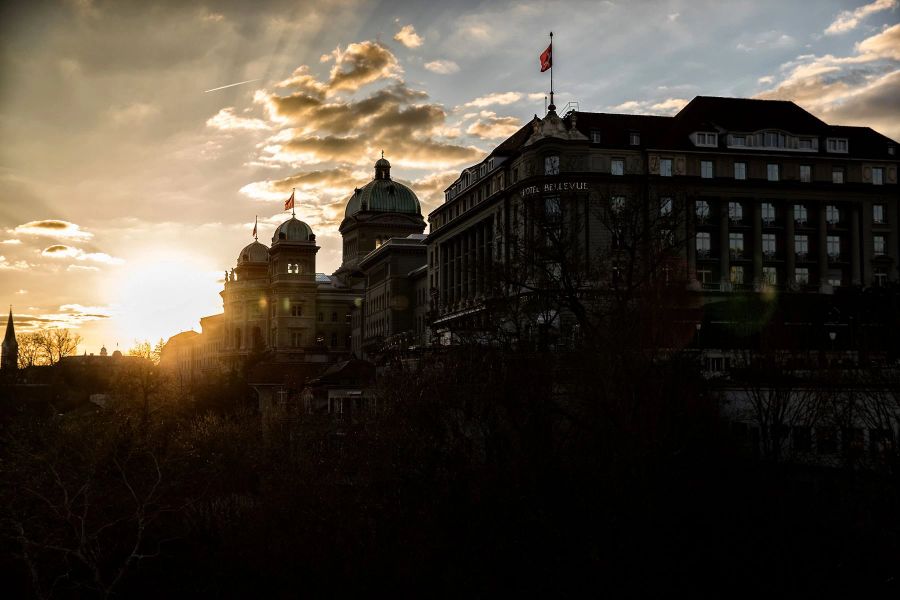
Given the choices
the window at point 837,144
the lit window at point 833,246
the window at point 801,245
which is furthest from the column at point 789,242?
the window at point 837,144

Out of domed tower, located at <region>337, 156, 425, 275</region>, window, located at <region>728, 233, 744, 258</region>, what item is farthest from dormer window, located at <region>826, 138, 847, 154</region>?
domed tower, located at <region>337, 156, 425, 275</region>

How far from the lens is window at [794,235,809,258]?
82875 mm

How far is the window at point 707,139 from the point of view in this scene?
267 feet

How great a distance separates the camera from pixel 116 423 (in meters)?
73.5

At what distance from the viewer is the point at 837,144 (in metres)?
83.8

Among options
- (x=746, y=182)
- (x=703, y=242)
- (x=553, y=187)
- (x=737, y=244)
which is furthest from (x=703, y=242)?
(x=553, y=187)

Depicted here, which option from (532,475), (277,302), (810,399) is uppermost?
(277,302)

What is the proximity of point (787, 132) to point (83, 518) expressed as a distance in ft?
215

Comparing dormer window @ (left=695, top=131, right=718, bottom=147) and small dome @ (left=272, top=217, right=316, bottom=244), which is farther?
small dome @ (left=272, top=217, right=316, bottom=244)

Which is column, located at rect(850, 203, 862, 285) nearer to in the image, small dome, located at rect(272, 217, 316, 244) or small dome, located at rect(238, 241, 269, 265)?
small dome, located at rect(272, 217, 316, 244)

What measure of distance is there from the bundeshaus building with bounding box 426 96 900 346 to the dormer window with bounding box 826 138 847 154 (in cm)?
9

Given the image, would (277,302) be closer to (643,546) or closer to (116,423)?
(116,423)

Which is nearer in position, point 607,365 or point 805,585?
point 805,585

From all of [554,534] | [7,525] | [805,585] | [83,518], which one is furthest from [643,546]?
[7,525]
